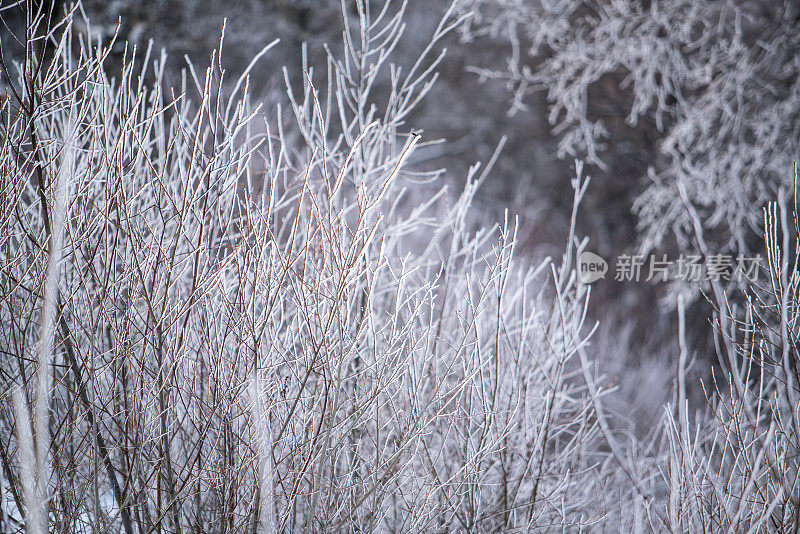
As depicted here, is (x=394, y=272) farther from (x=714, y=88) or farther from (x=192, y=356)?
(x=714, y=88)

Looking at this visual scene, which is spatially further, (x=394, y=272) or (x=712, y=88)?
(x=712, y=88)

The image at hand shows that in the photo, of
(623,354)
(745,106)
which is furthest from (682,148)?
(623,354)

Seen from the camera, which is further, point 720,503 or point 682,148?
point 682,148

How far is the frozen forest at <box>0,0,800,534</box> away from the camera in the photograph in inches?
63.3

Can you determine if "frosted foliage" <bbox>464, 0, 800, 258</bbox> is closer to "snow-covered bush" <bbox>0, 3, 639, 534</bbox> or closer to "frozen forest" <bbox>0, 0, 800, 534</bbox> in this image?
"frozen forest" <bbox>0, 0, 800, 534</bbox>

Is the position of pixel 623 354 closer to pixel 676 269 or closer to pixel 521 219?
pixel 676 269

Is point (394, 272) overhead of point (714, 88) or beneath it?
beneath

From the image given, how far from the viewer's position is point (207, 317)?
1786mm

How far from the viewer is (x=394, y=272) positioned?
196 centimetres

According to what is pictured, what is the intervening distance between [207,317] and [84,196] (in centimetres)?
48

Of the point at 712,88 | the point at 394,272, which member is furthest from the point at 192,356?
the point at 712,88

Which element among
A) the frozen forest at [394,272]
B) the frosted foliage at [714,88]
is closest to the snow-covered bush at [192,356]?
the frozen forest at [394,272]

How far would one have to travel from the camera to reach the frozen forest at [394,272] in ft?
5.28

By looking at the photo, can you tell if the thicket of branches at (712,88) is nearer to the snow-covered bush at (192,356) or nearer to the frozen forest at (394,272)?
the frozen forest at (394,272)
